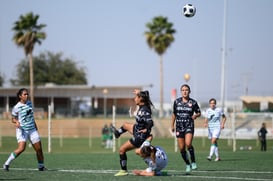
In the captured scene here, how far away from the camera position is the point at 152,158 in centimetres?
1680

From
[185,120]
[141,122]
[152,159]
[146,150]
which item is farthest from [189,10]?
[146,150]

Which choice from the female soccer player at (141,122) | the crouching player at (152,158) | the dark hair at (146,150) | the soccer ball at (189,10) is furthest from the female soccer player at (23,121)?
the soccer ball at (189,10)

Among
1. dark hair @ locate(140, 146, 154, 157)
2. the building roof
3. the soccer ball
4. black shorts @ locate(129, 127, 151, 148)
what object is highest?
the soccer ball

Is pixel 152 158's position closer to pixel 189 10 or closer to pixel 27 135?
pixel 27 135

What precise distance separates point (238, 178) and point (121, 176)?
266 cm

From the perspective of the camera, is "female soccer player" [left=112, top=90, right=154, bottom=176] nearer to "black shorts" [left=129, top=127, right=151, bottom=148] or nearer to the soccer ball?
"black shorts" [left=129, top=127, right=151, bottom=148]

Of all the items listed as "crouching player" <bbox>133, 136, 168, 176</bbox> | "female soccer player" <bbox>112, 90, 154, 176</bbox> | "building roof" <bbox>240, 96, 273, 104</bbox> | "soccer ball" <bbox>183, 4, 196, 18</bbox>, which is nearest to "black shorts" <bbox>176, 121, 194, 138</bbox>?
"crouching player" <bbox>133, 136, 168, 176</bbox>

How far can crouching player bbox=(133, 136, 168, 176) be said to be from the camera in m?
16.5

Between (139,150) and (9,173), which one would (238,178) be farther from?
(9,173)

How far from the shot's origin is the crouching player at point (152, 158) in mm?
16531

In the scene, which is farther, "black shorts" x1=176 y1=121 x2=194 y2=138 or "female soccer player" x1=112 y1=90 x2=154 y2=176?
"black shorts" x1=176 y1=121 x2=194 y2=138

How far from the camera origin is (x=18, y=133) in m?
18.4

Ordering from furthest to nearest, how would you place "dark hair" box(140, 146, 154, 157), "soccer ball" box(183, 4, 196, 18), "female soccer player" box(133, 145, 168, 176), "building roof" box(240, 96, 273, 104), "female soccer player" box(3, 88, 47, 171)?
"building roof" box(240, 96, 273, 104)
"soccer ball" box(183, 4, 196, 18)
"female soccer player" box(3, 88, 47, 171)
"female soccer player" box(133, 145, 168, 176)
"dark hair" box(140, 146, 154, 157)

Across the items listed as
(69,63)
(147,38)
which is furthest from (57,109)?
(69,63)
